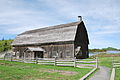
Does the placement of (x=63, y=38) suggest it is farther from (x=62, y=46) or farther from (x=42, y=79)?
(x=42, y=79)

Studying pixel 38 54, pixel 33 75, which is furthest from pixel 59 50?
pixel 33 75

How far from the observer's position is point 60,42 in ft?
96.1

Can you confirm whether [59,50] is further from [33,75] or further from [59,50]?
[33,75]

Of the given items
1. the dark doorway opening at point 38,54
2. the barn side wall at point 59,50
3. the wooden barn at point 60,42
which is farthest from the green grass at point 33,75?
the dark doorway opening at point 38,54

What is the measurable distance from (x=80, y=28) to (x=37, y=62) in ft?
44.8

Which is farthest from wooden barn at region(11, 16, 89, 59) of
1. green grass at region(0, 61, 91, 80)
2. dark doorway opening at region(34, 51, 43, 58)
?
green grass at region(0, 61, 91, 80)

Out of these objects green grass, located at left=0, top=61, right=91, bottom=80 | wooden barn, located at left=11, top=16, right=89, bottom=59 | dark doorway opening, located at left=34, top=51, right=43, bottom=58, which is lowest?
green grass, located at left=0, top=61, right=91, bottom=80

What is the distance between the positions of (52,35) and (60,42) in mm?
3551

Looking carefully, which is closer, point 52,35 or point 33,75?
point 33,75

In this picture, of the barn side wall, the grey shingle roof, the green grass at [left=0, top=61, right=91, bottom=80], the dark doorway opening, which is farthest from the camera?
the dark doorway opening

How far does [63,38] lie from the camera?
94.7ft

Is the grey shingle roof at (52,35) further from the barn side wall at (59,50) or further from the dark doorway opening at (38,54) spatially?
the dark doorway opening at (38,54)

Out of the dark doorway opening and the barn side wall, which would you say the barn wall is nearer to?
the barn side wall

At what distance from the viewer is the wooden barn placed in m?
28.0
